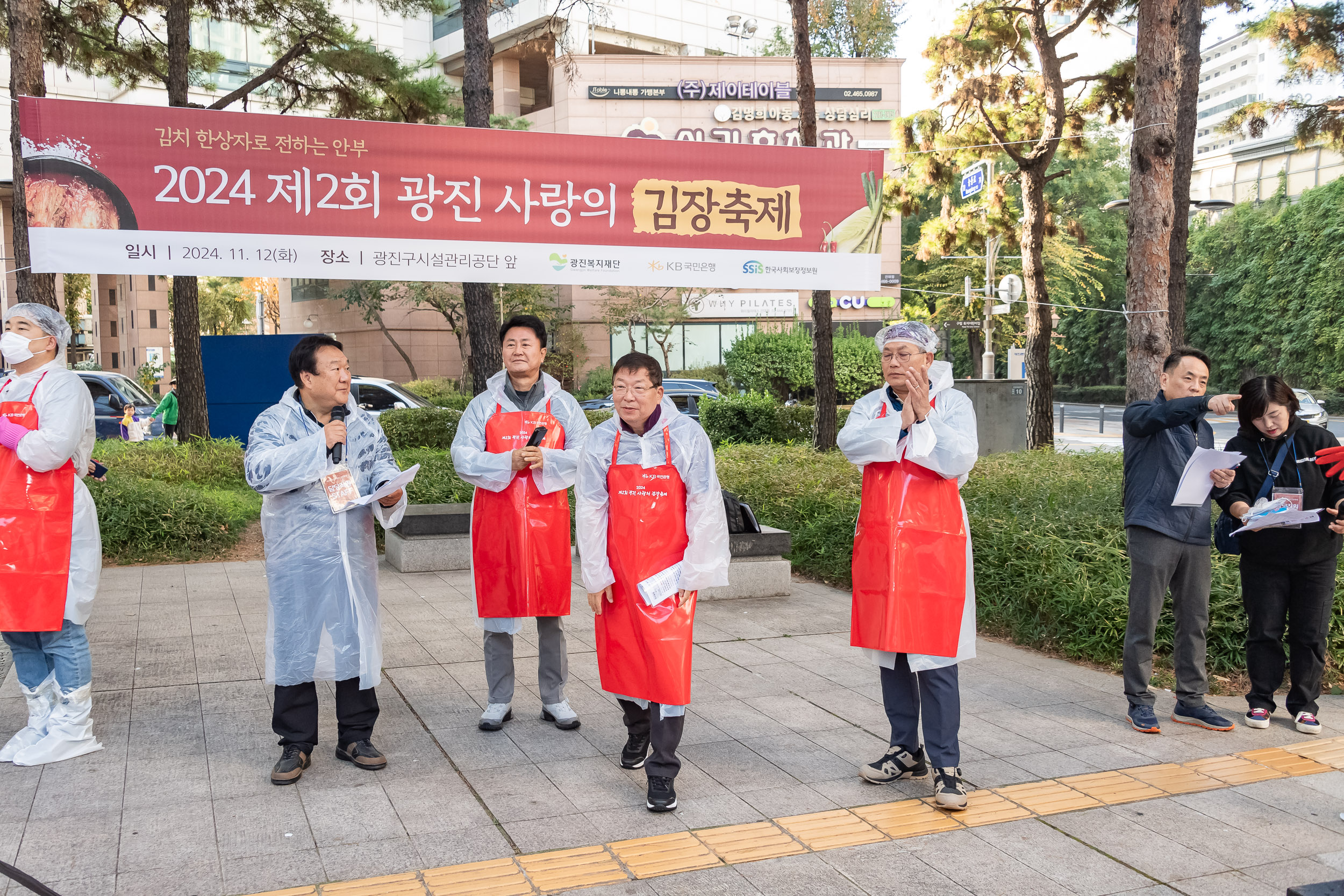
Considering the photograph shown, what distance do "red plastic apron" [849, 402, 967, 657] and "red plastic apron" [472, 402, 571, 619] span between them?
1441 millimetres

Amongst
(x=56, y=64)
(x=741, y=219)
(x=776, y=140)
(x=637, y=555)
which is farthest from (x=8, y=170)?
(x=637, y=555)

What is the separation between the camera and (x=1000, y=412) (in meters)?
14.3

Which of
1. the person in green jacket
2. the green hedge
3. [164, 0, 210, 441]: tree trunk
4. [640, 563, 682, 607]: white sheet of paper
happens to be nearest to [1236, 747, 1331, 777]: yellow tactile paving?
the green hedge

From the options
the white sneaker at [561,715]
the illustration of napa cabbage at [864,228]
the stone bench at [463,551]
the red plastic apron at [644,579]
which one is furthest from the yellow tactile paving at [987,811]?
the illustration of napa cabbage at [864,228]

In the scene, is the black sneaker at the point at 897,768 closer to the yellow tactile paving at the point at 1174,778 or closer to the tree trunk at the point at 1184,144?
the yellow tactile paving at the point at 1174,778

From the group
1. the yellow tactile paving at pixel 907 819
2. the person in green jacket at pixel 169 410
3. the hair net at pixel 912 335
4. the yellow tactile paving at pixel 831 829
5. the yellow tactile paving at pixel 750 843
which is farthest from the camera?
the person in green jacket at pixel 169 410

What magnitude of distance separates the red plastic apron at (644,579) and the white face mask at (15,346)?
8.22 ft

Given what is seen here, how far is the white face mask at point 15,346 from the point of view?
14.6ft

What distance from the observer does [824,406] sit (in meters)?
13.7

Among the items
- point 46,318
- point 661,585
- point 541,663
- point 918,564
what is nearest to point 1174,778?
point 918,564

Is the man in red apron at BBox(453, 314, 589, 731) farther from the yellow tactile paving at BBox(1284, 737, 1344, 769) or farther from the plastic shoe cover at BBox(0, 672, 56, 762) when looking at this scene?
the yellow tactile paving at BBox(1284, 737, 1344, 769)

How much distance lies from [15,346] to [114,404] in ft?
48.2

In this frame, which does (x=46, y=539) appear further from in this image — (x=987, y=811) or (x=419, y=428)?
(x=419, y=428)

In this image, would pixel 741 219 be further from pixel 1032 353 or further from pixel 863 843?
pixel 1032 353
